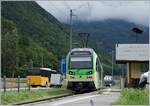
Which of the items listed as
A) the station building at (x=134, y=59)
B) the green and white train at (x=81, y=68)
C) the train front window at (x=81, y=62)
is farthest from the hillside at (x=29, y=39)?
the train front window at (x=81, y=62)

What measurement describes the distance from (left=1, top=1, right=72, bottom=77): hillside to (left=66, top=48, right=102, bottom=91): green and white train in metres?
59.1

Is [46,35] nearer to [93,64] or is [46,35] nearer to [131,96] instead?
[93,64]

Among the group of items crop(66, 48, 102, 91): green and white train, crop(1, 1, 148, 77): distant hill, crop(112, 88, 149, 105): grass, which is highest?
crop(1, 1, 148, 77): distant hill

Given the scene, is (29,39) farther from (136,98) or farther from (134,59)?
(136,98)

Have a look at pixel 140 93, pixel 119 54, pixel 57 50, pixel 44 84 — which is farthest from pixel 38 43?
pixel 140 93

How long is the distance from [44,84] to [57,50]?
226 feet

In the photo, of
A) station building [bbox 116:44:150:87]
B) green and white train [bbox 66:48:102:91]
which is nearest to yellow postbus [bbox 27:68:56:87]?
station building [bbox 116:44:150:87]

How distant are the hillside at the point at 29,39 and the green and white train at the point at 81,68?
59119 mm

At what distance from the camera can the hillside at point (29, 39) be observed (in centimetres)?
10419

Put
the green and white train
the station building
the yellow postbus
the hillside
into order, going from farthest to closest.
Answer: the hillside → the yellow postbus → the station building → the green and white train

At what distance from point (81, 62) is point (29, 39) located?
9252 centimetres

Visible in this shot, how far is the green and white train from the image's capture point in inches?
1656

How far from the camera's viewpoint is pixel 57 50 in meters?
140

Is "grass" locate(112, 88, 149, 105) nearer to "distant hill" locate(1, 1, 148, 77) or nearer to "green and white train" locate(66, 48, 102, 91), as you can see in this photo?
"green and white train" locate(66, 48, 102, 91)
